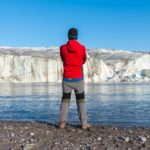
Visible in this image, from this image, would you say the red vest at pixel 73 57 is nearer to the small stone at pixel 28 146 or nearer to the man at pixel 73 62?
the man at pixel 73 62

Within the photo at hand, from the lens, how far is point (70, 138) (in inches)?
282

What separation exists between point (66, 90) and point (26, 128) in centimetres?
120

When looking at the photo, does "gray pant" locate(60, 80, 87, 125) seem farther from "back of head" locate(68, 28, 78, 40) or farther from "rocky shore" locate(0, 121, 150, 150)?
"back of head" locate(68, 28, 78, 40)

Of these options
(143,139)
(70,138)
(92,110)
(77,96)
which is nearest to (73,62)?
(77,96)

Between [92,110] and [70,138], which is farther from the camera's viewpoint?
[92,110]

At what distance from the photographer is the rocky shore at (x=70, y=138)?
6492 mm

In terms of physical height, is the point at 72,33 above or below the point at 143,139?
above

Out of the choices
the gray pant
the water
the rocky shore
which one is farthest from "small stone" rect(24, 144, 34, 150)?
the water

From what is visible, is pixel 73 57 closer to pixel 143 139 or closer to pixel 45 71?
pixel 143 139

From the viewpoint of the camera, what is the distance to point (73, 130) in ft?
26.3

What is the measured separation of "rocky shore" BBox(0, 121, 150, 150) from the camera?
6.49 meters

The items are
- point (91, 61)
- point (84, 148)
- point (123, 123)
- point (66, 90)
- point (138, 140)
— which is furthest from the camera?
point (91, 61)

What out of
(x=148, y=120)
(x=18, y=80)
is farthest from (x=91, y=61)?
(x=148, y=120)

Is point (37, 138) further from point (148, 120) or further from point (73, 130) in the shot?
point (148, 120)
